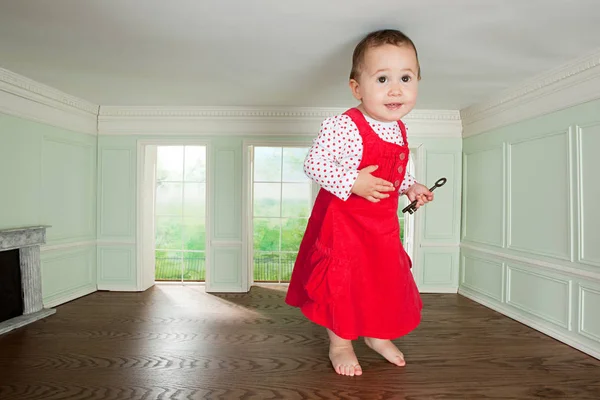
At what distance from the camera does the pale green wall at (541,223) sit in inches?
108

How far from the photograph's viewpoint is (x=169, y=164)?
5.34m

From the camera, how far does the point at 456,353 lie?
2637 mm

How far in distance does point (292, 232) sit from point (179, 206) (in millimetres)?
1616

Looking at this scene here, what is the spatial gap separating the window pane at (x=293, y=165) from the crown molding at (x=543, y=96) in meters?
2.23

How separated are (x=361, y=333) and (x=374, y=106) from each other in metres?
1.27

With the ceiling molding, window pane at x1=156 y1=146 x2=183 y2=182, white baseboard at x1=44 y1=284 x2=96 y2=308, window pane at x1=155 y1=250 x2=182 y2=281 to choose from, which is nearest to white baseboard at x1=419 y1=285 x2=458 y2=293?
the ceiling molding

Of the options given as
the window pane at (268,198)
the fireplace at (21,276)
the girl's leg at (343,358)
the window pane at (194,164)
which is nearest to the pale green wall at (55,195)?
the fireplace at (21,276)

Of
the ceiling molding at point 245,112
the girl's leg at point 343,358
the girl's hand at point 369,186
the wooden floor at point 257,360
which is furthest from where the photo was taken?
the ceiling molding at point 245,112

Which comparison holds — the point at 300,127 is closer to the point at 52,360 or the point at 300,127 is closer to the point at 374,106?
the point at 374,106

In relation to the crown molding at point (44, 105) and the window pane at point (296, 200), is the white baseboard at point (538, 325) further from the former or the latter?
the crown molding at point (44, 105)

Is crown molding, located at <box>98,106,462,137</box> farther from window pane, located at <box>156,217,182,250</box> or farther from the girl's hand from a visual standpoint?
the girl's hand

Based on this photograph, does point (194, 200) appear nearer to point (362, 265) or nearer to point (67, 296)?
point (67, 296)

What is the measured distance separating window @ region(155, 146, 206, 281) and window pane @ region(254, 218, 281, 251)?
2.54ft

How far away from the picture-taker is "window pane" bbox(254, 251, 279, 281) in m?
5.47
